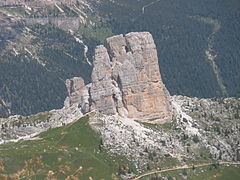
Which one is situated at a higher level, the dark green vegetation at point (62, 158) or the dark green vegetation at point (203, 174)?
the dark green vegetation at point (62, 158)

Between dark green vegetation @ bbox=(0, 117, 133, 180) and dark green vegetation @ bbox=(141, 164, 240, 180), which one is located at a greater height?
dark green vegetation @ bbox=(0, 117, 133, 180)

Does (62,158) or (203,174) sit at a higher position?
(62,158)

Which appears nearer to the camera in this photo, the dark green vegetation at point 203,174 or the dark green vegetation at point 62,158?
the dark green vegetation at point 62,158

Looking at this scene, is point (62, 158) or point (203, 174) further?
point (203, 174)

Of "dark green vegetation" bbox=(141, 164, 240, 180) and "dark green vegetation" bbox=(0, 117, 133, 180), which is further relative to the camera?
"dark green vegetation" bbox=(141, 164, 240, 180)
